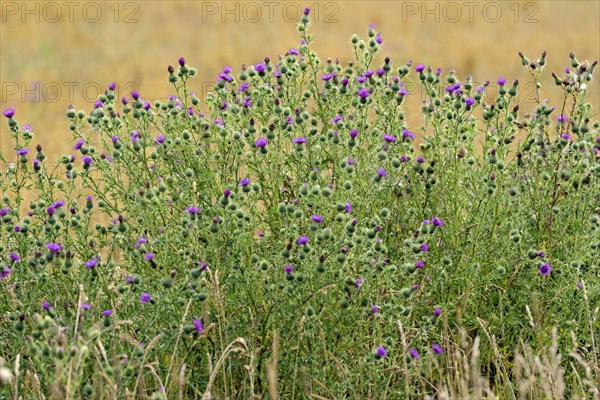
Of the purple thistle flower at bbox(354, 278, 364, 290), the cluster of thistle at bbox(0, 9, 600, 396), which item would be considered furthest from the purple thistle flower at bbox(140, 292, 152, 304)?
the purple thistle flower at bbox(354, 278, 364, 290)

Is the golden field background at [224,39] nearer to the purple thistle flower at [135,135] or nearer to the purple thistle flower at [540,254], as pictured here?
the purple thistle flower at [135,135]

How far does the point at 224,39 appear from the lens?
1452 cm

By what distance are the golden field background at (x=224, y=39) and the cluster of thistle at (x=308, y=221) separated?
553 cm

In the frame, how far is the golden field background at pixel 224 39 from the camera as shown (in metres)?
11.8

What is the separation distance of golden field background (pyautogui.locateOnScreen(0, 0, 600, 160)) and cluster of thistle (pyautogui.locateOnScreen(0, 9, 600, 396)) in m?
5.53

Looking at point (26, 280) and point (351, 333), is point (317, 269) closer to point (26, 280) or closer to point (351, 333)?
point (351, 333)

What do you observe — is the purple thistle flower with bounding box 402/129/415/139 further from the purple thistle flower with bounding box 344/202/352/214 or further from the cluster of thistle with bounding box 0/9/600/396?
the purple thistle flower with bounding box 344/202/352/214

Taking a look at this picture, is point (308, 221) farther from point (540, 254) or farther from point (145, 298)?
point (540, 254)

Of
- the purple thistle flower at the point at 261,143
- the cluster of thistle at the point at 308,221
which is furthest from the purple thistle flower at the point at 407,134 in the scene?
the purple thistle flower at the point at 261,143

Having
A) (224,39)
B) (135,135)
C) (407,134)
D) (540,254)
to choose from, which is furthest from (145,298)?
(224,39)

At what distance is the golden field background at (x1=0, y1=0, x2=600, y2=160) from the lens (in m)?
11.8

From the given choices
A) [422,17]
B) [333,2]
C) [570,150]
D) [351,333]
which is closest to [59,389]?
[351,333]

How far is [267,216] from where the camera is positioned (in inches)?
157

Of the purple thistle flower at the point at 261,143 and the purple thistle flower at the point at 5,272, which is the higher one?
the purple thistle flower at the point at 261,143
